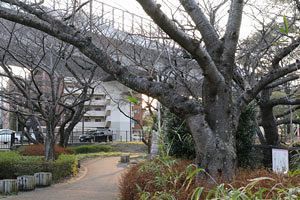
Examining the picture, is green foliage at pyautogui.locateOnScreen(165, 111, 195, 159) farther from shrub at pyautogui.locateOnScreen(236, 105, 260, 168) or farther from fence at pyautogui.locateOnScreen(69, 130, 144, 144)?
fence at pyautogui.locateOnScreen(69, 130, 144, 144)

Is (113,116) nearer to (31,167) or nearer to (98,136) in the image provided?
(98,136)

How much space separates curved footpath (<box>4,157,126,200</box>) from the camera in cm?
1070

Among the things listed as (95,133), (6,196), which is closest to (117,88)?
(95,133)

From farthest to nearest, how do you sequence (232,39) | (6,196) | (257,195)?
(6,196) → (232,39) → (257,195)

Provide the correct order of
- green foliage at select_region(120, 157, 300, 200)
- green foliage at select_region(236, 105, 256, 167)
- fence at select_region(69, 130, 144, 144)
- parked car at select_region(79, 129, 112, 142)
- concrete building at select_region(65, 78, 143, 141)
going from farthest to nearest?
1. fence at select_region(69, 130, 144, 144)
2. parked car at select_region(79, 129, 112, 142)
3. concrete building at select_region(65, 78, 143, 141)
4. green foliage at select_region(236, 105, 256, 167)
5. green foliage at select_region(120, 157, 300, 200)

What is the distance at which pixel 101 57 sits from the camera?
6191 millimetres

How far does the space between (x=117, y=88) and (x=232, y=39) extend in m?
24.4

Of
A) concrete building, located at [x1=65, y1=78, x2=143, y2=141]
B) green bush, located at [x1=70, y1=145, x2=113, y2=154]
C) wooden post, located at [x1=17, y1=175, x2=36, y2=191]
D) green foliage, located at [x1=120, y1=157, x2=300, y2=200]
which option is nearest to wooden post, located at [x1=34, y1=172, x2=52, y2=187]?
wooden post, located at [x1=17, y1=175, x2=36, y2=191]

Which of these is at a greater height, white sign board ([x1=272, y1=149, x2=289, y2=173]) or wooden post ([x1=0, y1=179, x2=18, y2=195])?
white sign board ([x1=272, y1=149, x2=289, y2=173])

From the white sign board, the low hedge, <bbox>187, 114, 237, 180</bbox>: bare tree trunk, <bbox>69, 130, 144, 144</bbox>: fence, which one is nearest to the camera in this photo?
<bbox>187, 114, 237, 180</bbox>: bare tree trunk

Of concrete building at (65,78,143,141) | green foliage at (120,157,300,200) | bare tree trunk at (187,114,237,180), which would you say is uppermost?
concrete building at (65,78,143,141)

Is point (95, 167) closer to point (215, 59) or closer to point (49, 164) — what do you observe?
point (49, 164)

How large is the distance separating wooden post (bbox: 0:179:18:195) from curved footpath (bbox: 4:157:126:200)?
0.23m

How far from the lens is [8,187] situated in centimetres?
1129
